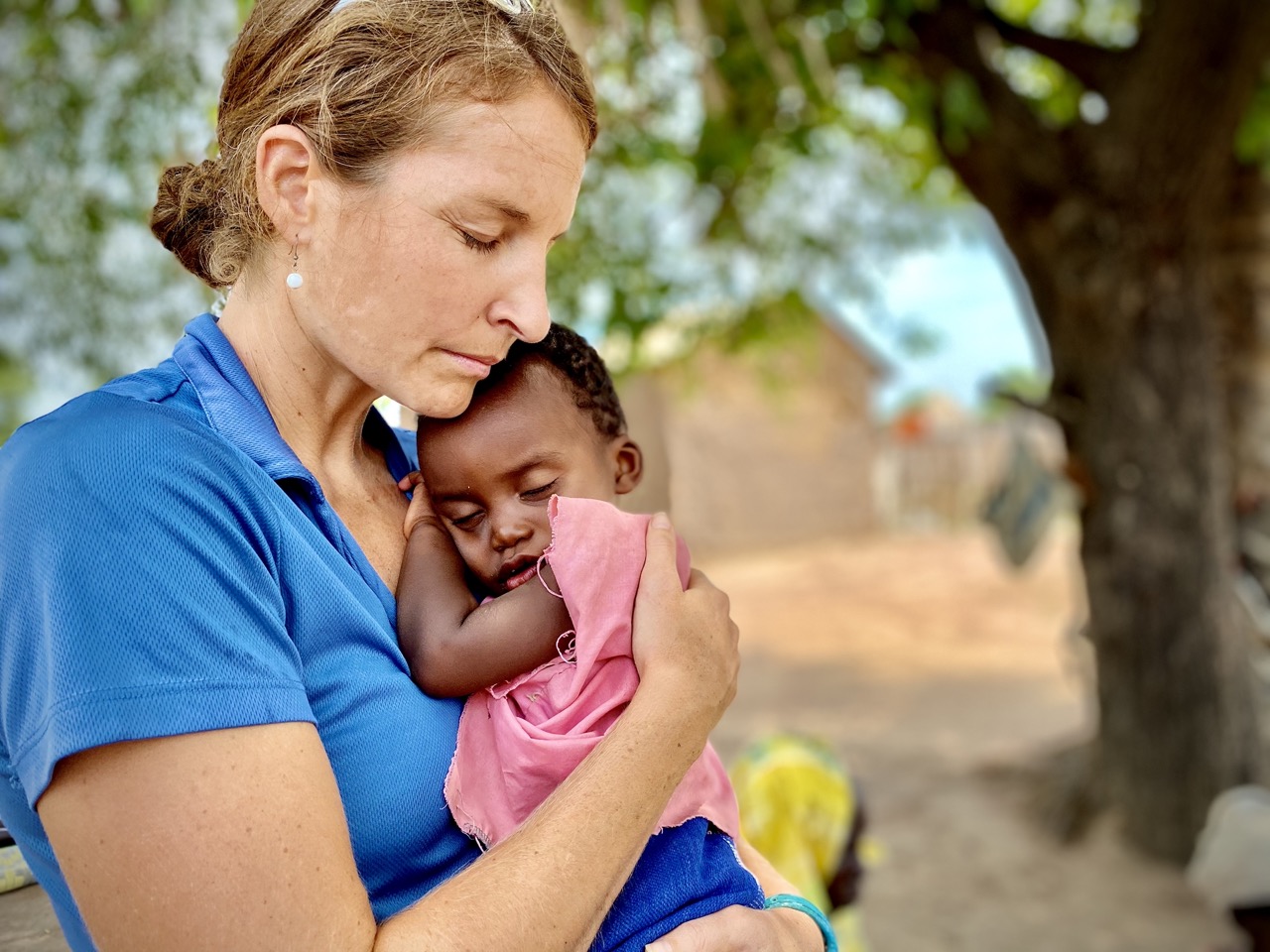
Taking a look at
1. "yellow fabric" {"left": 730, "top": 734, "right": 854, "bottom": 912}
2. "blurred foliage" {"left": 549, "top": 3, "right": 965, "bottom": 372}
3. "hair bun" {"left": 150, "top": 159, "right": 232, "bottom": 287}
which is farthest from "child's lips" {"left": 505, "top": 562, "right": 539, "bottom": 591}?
"blurred foliage" {"left": 549, "top": 3, "right": 965, "bottom": 372}

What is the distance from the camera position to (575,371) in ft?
5.75

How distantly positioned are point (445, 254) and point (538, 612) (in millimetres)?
484

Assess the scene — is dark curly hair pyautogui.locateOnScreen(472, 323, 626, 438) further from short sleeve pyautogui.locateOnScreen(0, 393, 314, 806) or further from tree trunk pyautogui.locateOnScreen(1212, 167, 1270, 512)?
tree trunk pyautogui.locateOnScreen(1212, 167, 1270, 512)

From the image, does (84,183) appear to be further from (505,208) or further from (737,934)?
(737,934)

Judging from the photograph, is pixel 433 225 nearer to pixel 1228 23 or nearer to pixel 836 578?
pixel 1228 23

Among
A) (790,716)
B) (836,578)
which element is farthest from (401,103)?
(836,578)

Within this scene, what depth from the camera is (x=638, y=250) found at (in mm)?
6641

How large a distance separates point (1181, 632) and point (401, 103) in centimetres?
549

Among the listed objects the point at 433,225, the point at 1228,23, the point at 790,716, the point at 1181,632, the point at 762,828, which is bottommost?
the point at 790,716

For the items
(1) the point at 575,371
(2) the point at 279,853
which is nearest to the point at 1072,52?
(1) the point at 575,371

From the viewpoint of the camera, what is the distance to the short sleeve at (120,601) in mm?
1014

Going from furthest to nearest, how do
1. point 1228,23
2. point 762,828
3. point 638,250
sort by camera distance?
point 638,250
point 1228,23
point 762,828

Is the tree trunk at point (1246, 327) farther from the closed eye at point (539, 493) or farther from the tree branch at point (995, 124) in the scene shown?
the closed eye at point (539, 493)

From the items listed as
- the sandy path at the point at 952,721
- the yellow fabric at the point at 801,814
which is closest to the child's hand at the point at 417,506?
the yellow fabric at the point at 801,814
